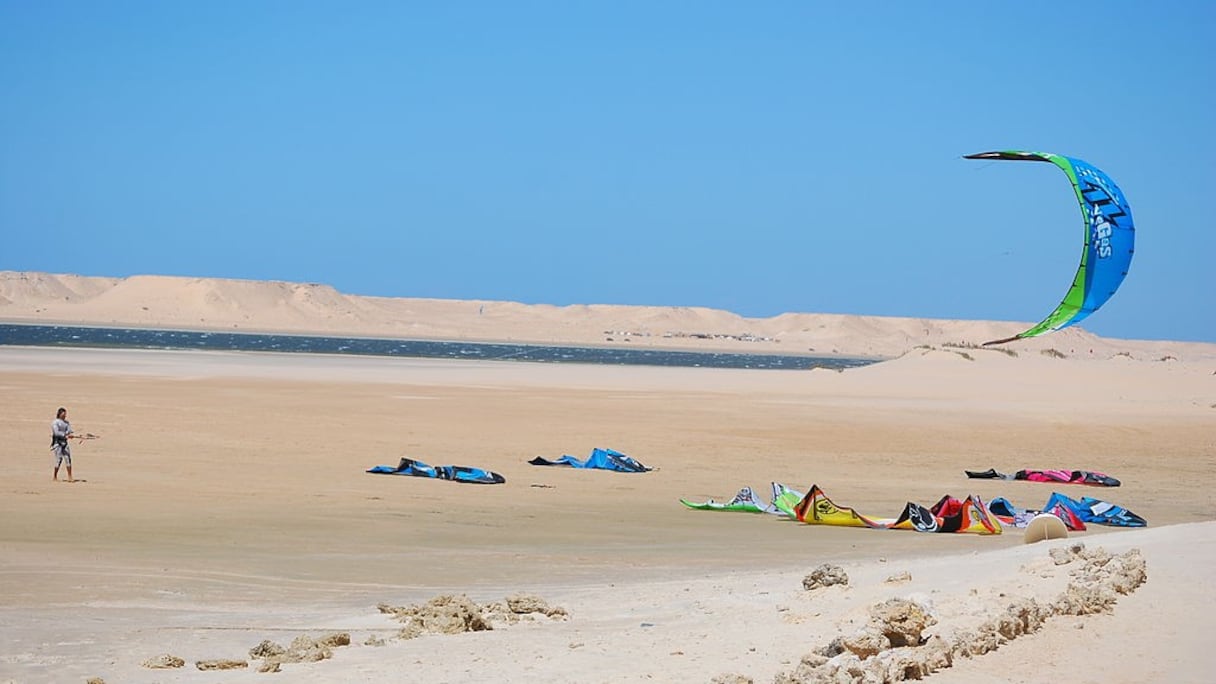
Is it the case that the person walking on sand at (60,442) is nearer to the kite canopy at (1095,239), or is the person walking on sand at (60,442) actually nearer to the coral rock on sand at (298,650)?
the coral rock on sand at (298,650)

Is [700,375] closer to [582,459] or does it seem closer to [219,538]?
[582,459]

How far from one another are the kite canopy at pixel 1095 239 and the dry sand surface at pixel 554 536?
6.73 ft

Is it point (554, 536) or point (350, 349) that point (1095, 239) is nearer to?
point (554, 536)

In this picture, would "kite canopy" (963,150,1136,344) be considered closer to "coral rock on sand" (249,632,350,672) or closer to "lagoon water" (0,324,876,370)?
"coral rock on sand" (249,632,350,672)

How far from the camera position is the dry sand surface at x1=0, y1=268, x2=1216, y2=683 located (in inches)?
281

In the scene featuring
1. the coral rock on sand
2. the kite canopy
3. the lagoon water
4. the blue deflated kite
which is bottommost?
the coral rock on sand

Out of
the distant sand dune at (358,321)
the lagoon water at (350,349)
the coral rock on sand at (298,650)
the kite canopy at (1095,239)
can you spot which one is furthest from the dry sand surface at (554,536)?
the distant sand dune at (358,321)

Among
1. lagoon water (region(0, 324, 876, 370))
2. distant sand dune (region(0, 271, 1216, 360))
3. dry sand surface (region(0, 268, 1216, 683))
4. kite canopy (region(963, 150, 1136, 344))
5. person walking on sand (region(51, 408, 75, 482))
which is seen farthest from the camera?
distant sand dune (region(0, 271, 1216, 360))

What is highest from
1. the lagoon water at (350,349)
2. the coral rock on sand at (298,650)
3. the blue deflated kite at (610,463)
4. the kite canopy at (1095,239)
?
the kite canopy at (1095,239)

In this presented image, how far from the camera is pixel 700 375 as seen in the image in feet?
160

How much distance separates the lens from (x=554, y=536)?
1344cm

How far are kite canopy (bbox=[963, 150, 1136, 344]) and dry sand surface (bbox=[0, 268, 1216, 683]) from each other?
6.73ft

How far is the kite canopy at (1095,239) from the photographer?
37.8 ft

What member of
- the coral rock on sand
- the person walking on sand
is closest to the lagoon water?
the person walking on sand
